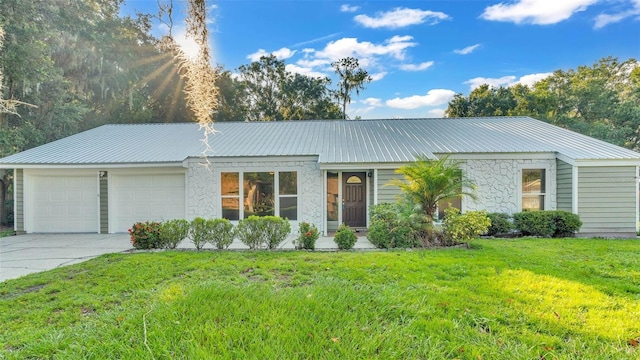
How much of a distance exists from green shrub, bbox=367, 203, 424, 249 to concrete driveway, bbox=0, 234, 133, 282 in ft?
19.4

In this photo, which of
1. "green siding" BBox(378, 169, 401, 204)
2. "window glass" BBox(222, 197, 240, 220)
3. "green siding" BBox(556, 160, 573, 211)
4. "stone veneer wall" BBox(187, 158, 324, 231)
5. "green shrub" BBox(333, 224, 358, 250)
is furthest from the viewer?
"window glass" BBox(222, 197, 240, 220)

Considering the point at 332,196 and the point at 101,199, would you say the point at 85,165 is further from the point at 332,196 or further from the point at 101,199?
the point at 332,196

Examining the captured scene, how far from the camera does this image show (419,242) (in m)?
6.68

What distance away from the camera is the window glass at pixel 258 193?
9.76 meters

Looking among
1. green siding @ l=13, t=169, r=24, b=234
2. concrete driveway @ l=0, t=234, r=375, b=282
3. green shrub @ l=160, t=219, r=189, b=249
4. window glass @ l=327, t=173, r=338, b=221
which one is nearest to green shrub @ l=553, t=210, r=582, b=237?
concrete driveway @ l=0, t=234, r=375, b=282

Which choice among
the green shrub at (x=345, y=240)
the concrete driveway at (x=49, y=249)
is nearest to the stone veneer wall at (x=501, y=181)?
the green shrub at (x=345, y=240)

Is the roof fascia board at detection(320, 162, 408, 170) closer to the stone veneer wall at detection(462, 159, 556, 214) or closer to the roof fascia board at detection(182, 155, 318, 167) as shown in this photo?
the roof fascia board at detection(182, 155, 318, 167)

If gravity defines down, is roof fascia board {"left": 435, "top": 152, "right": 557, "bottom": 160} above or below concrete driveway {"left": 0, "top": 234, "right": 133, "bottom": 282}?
above

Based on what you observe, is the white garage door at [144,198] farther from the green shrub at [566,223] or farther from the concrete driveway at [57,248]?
the green shrub at [566,223]

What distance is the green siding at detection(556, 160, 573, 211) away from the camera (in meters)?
8.82

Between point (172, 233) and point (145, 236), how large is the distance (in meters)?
0.55

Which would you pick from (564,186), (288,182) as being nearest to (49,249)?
(288,182)

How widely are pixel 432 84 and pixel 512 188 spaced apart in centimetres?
980

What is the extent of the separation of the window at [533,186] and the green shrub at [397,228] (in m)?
4.87
